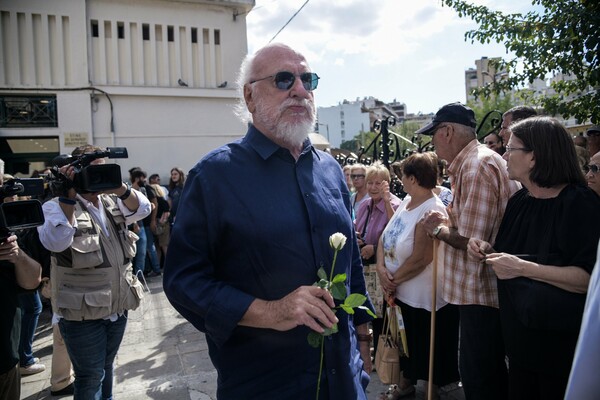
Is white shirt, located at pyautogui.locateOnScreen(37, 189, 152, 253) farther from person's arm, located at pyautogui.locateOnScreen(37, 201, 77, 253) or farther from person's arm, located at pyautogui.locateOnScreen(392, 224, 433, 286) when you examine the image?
person's arm, located at pyautogui.locateOnScreen(392, 224, 433, 286)

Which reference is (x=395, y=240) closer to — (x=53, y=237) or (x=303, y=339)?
(x=303, y=339)

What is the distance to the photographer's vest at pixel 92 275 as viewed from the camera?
9.24 ft

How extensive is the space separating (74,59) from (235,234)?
13.0m

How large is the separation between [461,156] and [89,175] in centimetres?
258

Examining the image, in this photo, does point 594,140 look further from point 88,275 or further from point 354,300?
point 88,275

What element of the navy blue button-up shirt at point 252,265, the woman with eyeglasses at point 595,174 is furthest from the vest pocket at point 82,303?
the woman with eyeglasses at point 595,174

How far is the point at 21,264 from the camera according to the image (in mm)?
2369

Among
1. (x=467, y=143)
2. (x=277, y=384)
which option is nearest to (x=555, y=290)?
(x=467, y=143)

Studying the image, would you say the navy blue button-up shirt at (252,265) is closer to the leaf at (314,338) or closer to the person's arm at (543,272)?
the leaf at (314,338)

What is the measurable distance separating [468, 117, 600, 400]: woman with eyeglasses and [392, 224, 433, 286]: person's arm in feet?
2.83

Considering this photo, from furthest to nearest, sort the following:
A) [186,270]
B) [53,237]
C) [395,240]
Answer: [395,240] < [53,237] < [186,270]

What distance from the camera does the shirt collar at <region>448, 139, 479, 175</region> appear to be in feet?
9.57

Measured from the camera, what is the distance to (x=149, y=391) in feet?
12.7

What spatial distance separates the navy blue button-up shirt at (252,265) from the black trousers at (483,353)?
1.36 metres
